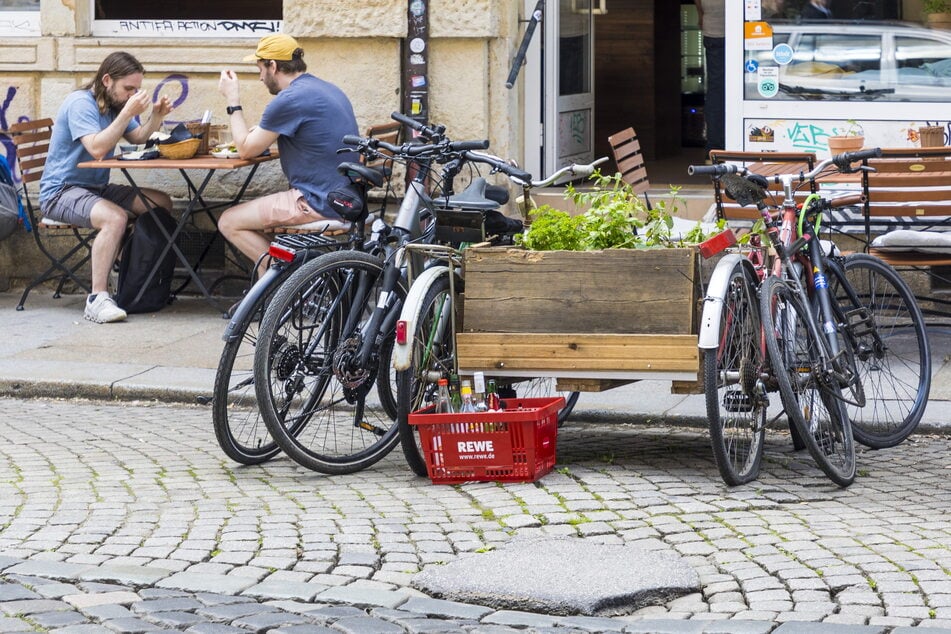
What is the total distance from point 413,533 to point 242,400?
1248mm

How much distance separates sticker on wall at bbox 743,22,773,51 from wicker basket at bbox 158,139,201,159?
11.6 feet

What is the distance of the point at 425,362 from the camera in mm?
5758

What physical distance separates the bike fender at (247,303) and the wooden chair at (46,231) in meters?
3.91

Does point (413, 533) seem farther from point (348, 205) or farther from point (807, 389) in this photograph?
point (348, 205)

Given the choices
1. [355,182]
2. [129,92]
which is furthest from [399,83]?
[355,182]

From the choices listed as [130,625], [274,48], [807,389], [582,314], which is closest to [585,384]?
[582,314]

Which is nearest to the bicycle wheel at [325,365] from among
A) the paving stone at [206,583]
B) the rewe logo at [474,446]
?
the rewe logo at [474,446]

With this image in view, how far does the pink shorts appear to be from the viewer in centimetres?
885

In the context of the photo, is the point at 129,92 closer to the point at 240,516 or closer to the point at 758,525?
the point at 240,516

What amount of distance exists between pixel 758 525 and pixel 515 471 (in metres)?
0.99

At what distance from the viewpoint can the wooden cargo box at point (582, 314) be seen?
564 centimetres

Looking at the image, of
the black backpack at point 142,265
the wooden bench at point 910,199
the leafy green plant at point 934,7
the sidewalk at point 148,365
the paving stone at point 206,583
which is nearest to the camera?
the paving stone at point 206,583

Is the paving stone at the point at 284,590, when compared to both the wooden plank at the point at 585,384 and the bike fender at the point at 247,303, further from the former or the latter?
the wooden plank at the point at 585,384

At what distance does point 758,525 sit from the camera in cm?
505
